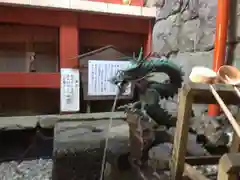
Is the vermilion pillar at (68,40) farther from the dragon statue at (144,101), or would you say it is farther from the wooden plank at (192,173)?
the wooden plank at (192,173)

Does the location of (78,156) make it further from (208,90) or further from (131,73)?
(208,90)

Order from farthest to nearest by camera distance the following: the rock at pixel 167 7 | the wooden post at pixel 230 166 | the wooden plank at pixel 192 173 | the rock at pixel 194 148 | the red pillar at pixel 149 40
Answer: the red pillar at pixel 149 40 < the rock at pixel 167 7 < the rock at pixel 194 148 < the wooden plank at pixel 192 173 < the wooden post at pixel 230 166

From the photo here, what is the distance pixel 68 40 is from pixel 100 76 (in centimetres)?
36

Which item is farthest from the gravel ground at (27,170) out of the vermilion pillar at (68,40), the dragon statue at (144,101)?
the dragon statue at (144,101)

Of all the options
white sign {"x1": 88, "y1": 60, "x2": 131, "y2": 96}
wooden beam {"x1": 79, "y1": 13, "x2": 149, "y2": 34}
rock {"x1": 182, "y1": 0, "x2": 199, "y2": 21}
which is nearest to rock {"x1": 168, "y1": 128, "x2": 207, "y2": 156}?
rock {"x1": 182, "y1": 0, "x2": 199, "y2": 21}

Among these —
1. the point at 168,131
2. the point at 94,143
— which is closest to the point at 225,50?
the point at 168,131

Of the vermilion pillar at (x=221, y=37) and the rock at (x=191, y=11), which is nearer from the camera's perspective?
the vermilion pillar at (x=221, y=37)

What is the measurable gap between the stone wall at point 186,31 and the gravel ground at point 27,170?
34.0 inches

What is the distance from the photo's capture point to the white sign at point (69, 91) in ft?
6.54

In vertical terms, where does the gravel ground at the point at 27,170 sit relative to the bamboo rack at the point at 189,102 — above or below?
below

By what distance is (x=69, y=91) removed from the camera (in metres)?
2.00

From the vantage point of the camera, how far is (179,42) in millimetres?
1684

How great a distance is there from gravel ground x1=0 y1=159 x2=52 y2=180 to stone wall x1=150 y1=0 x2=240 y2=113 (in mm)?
863

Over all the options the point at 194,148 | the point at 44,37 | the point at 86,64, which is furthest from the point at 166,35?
the point at 194,148
